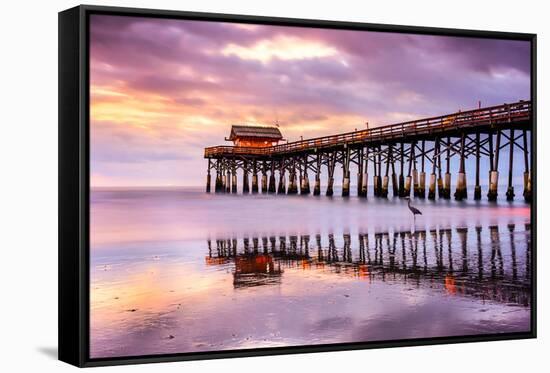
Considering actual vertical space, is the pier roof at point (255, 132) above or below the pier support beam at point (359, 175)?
above

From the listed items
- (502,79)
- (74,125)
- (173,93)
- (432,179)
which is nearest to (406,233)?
(432,179)

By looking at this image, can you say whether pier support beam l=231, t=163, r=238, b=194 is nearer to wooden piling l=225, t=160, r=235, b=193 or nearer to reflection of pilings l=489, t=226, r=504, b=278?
wooden piling l=225, t=160, r=235, b=193

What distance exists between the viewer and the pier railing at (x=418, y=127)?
375 inches

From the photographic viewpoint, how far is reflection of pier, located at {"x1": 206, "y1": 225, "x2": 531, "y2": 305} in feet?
28.0

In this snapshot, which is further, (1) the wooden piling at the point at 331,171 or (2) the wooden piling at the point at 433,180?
(1) the wooden piling at the point at 331,171

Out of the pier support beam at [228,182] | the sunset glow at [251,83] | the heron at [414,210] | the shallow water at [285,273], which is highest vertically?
the sunset glow at [251,83]

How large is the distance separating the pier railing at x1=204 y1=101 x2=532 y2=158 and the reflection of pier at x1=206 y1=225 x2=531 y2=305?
979 millimetres

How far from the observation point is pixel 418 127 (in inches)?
384

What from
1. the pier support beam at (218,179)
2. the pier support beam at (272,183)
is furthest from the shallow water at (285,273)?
the pier support beam at (272,183)

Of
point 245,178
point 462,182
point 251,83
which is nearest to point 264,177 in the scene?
point 245,178

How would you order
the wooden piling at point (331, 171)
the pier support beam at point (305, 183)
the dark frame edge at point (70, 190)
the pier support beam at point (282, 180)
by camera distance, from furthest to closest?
1. the wooden piling at point (331, 171)
2. the pier support beam at point (305, 183)
3. the pier support beam at point (282, 180)
4. the dark frame edge at point (70, 190)

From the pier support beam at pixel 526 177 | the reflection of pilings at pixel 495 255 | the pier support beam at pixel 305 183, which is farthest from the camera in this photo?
the pier support beam at pixel 305 183

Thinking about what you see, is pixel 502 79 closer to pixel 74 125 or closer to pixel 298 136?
pixel 298 136

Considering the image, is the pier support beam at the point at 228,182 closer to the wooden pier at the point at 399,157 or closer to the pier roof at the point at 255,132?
the wooden pier at the point at 399,157
